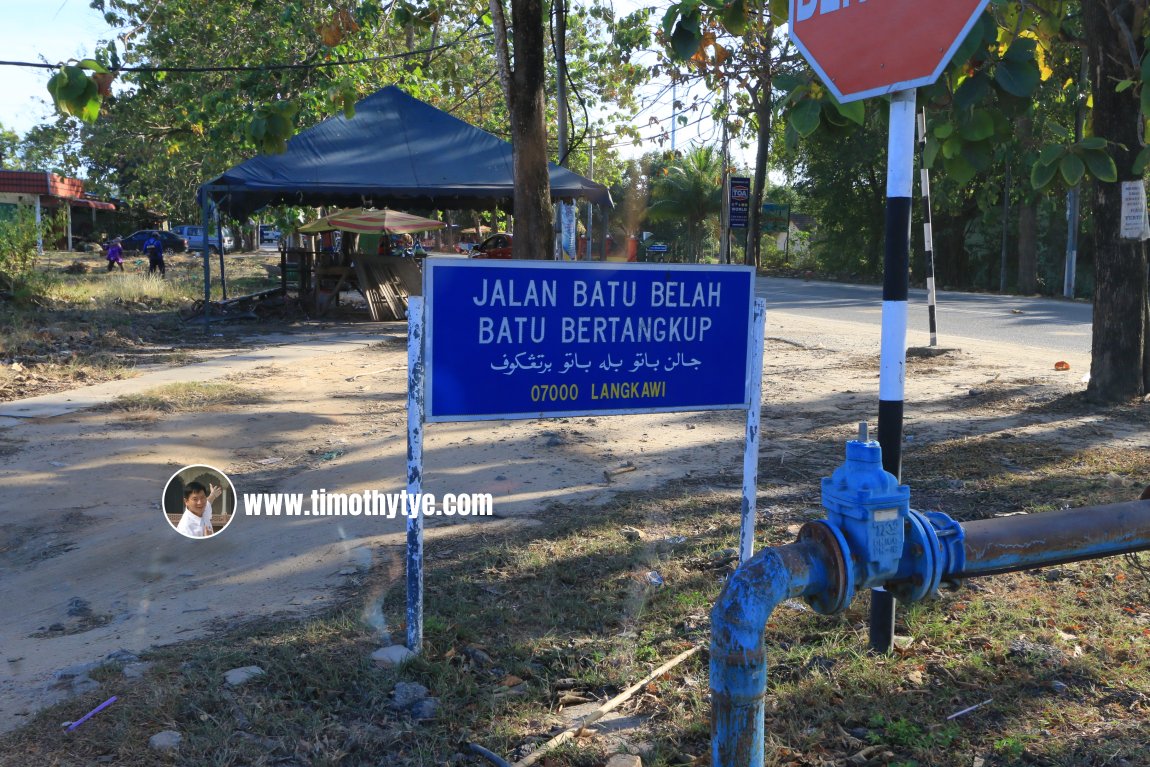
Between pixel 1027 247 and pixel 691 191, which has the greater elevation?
pixel 691 191

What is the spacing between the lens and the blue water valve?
2643mm

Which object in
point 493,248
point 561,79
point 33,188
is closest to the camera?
point 561,79

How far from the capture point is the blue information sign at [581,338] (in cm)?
363

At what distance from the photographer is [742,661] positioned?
2385mm

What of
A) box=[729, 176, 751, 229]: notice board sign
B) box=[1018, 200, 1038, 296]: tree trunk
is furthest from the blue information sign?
box=[1018, 200, 1038, 296]: tree trunk

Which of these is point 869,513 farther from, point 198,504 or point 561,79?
point 561,79

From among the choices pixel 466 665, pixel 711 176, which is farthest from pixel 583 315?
pixel 711 176

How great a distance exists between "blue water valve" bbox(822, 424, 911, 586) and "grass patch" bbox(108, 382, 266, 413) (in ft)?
23.3

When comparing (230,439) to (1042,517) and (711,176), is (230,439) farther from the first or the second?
(711,176)

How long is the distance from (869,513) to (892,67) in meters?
1.40

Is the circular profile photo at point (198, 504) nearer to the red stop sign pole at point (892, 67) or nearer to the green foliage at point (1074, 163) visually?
the red stop sign pole at point (892, 67)

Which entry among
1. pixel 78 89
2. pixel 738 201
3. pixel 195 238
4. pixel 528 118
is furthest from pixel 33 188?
pixel 78 89

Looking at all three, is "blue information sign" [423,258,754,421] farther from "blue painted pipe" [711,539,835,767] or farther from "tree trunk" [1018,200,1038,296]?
"tree trunk" [1018,200,1038,296]

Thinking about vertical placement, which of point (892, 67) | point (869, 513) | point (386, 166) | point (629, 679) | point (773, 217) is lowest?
point (629, 679)
